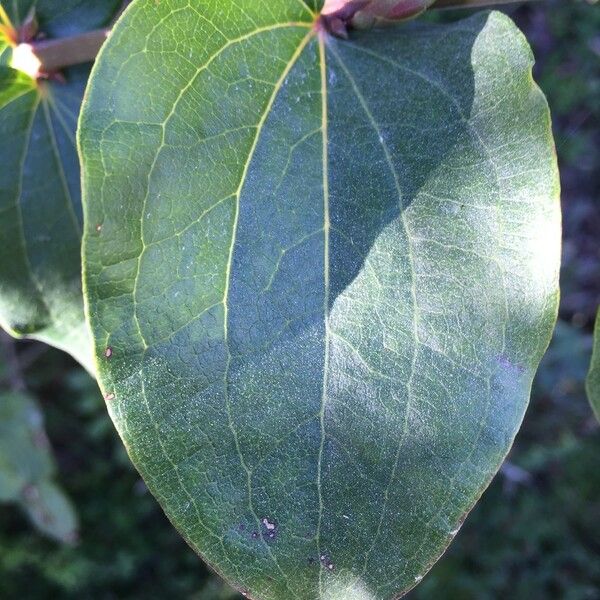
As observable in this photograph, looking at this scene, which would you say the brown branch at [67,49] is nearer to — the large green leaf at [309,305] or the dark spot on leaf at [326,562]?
the large green leaf at [309,305]

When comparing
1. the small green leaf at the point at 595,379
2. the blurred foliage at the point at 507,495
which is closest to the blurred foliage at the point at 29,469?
the blurred foliage at the point at 507,495

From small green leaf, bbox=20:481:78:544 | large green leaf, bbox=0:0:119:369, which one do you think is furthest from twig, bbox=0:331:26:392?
large green leaf, bbox=0:0:119:369

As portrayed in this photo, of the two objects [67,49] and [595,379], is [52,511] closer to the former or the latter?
[67,49]

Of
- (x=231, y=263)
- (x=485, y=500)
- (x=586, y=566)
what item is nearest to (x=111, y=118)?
(x=231, y=263)

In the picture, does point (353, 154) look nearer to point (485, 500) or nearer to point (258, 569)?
point (258, 569)

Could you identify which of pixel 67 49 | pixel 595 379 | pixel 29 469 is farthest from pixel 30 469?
pixel 595 379
